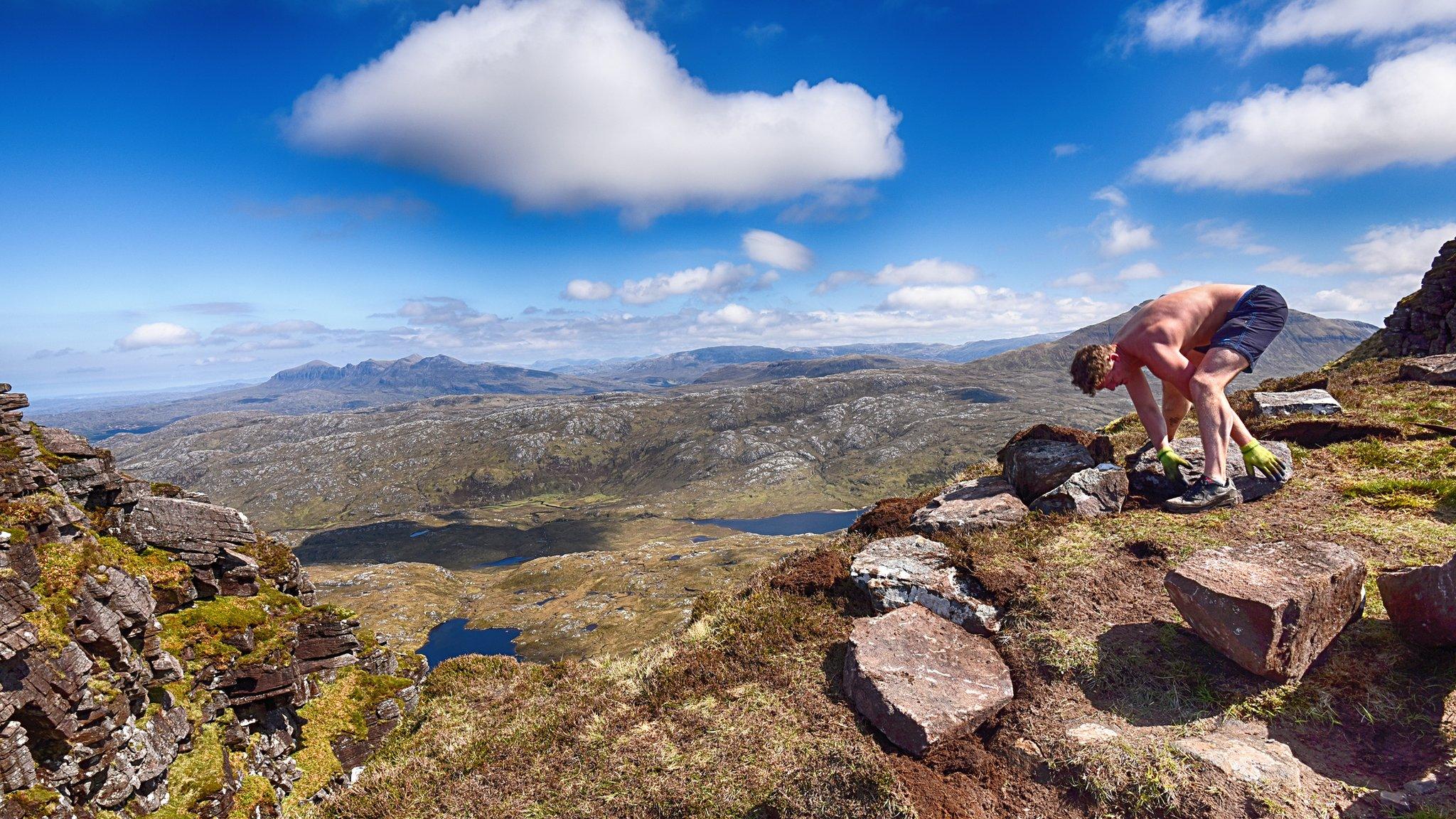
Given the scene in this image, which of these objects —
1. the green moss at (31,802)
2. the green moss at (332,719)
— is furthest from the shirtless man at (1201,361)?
the green moss at (332,719)

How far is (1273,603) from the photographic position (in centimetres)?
629

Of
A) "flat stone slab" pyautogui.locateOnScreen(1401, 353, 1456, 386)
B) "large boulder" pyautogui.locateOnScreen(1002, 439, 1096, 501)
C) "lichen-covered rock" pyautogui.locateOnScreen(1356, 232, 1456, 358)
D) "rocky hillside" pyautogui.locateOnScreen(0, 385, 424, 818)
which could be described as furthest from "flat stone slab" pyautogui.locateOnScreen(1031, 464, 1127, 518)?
"lichen-covered rock" pyautogui.locateOnScreen(1356, 232, 1456, 358)

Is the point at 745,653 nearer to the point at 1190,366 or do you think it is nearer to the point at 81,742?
the point at 1190,366

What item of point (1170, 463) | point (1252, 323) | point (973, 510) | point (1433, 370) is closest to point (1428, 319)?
point (1433, 370)

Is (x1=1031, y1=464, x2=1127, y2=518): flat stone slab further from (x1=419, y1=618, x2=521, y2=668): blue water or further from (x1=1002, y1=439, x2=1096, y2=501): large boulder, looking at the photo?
(x1=419, y1=618, x2=521, y2=668): blue water

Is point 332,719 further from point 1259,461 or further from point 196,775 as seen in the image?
point 1259,461

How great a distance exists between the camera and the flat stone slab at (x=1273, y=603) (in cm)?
638

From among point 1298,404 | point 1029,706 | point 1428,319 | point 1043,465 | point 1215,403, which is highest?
point 1428,319

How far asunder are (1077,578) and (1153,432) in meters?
4.78

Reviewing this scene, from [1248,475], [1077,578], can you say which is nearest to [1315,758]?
[1077,578]

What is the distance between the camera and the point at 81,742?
420 inches

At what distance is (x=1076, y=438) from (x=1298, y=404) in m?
6.52

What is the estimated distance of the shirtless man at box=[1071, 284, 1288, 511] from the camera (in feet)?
34.9

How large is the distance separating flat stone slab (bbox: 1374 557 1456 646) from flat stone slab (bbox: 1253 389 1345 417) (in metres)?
11.1
